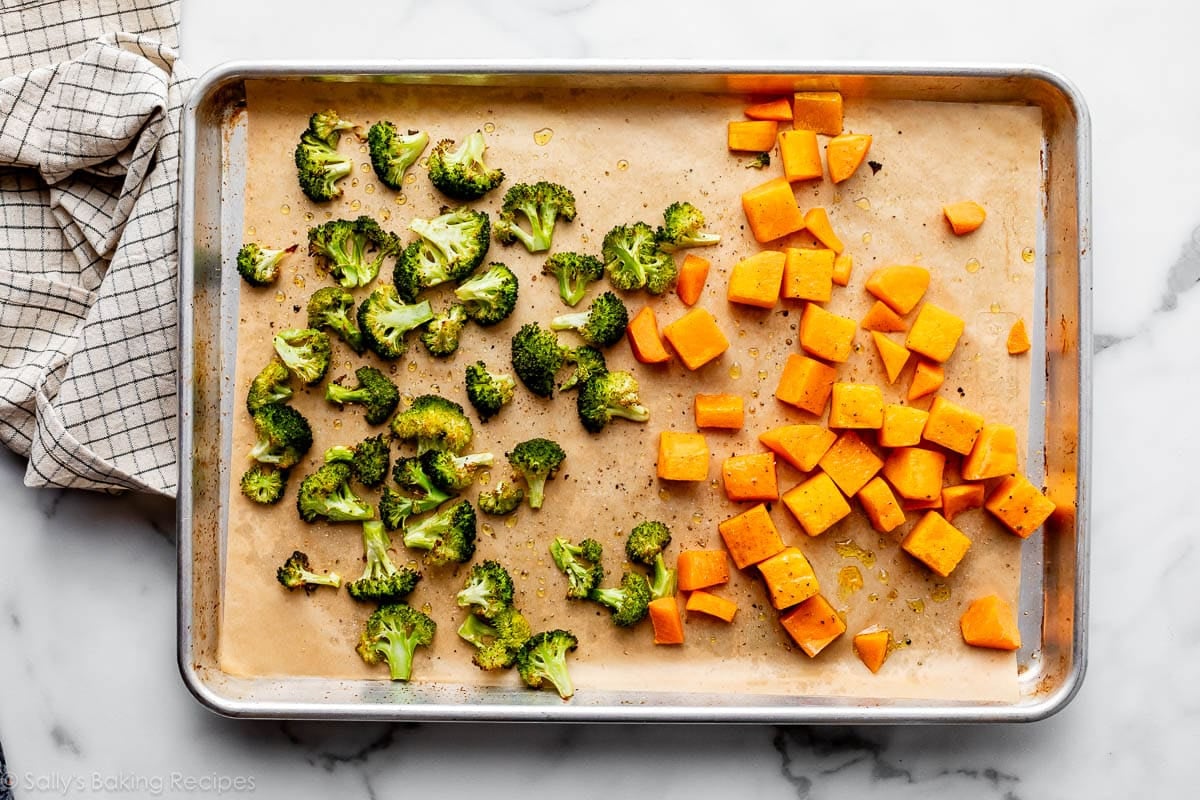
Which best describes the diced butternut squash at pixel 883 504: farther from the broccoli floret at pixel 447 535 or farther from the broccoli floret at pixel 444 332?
the broccoli floret at pixel 444 332

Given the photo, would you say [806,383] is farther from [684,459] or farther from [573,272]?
[573,272]

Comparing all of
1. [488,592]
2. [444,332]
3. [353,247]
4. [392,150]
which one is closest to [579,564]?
[488,592]

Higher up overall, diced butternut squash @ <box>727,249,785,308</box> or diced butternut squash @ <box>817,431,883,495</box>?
diced butternut squash @ <box>727,249,785,308</box>

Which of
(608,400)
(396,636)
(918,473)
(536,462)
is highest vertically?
(608,400)

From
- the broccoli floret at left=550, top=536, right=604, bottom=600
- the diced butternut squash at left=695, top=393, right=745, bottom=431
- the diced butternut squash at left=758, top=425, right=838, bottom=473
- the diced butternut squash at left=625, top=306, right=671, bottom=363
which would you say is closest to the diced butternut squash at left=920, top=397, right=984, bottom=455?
the diced butternut squash at left=758, top=425, right=838, bottom=473

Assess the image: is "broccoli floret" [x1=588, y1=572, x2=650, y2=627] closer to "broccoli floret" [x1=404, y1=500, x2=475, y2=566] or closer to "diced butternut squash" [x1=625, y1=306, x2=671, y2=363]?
"broccoli floret" [x1=404, y1=500, x2=475, y2=566]

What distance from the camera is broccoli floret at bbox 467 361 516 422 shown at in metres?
3.06

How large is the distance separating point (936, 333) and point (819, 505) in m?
0.67

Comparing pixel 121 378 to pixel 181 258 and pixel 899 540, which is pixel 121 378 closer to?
pixel 181 258

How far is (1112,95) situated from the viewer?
3.32 metres

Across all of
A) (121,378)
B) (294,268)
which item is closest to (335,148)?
(294,268)

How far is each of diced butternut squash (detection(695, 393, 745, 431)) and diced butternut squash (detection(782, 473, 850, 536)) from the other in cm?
31

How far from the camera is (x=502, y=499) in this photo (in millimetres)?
3078

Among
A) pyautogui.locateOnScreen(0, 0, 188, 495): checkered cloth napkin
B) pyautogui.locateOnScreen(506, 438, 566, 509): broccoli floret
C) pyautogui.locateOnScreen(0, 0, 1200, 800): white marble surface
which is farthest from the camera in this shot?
pyautogui.locateOnScreen(0, 0, 1200, 800): white marble surface
